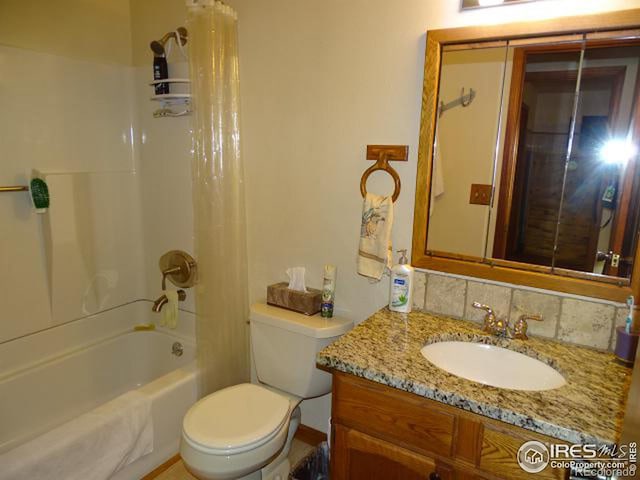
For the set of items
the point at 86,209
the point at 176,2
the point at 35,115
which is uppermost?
the point at 176,2

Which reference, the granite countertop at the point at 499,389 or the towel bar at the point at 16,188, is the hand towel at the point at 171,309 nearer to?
the towel bar at the point at 16,188

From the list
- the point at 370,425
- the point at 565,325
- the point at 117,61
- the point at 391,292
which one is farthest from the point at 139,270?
the point at 565,325

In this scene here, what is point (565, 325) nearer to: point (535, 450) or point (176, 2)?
point (535, 450)

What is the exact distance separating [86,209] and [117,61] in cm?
85

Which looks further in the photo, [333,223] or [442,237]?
[333,223]

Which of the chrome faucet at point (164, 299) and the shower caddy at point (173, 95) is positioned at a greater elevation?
the shower caddy at point (173, 95)

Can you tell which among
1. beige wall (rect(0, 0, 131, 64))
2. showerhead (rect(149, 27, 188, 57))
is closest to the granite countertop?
showerhead (rect(149, 27, 188, 57))

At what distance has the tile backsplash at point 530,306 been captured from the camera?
135cm

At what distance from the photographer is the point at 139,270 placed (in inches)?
101

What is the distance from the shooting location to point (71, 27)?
2109mm

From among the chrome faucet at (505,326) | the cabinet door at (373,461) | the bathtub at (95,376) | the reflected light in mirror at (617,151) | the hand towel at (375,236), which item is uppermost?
the reflected light in mirror at (617,151)

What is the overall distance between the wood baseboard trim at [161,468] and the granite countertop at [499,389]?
46.3 inches

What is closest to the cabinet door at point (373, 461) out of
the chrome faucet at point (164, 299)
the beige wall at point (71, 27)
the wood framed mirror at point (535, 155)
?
the wood framed mirror at point (535, 155)

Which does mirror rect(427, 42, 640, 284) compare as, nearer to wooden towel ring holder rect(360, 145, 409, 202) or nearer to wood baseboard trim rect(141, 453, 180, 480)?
wooden towel ring holder rect(360, 145, 409, 202)
